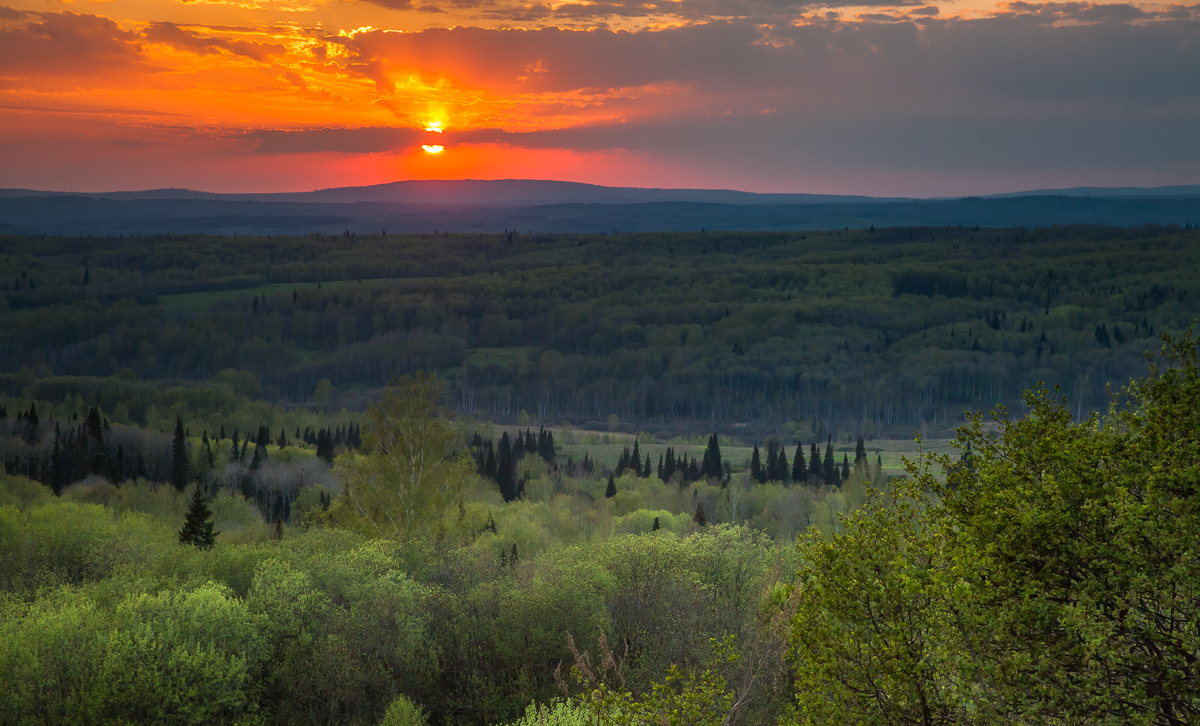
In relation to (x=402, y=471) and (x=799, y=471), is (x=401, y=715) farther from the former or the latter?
(x=799, y=471)

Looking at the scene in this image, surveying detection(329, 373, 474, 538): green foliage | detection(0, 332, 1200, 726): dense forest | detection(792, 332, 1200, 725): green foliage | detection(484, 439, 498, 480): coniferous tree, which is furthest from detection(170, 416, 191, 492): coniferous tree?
detection(792, 332, 1200, 725): green foliage

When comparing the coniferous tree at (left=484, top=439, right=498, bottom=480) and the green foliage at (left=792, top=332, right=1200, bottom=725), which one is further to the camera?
the coniferous tree at (left=484, top=439, right=498, bottom=480)

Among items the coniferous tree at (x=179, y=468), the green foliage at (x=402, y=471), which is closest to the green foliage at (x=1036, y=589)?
the green foliage at (x=402, y=471)

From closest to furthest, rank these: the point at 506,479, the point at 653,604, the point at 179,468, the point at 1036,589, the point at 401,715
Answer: the point at 1036,589 → the point at 401,715 → the point at 653,604 → the point at 179,468 → the point at 506,479

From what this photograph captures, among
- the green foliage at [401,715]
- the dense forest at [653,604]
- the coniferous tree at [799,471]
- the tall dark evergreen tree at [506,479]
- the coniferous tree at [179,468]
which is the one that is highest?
the dense forest at [653,604]

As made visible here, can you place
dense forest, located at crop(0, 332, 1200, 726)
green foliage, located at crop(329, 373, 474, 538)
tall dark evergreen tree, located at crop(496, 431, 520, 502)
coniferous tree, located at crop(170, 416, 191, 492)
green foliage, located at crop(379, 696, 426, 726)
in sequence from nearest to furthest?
dense forest, located at crop(0, 332, 1200, 726) < green foliage, located at crop(379, 696, 426, 726) < green foliage, located at crop(329, 373, 474, 538) < coniferous tree, located at crop(170, 416, 191, 492) < tall dark evergreen tree, located at crop(496, 431, 520, 502)

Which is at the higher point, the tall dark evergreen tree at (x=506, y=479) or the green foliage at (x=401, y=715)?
the green foliage at (x=401, y=715)

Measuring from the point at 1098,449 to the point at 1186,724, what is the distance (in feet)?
14.8

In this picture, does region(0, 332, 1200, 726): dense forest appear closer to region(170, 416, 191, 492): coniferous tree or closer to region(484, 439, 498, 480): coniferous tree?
region(170, 416, 191, 492): coniferous tree

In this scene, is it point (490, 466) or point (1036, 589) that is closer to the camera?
point (1036, 589)

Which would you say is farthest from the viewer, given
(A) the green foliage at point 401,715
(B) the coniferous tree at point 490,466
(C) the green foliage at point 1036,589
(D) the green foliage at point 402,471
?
(B) the coniferous tree at point 490,466

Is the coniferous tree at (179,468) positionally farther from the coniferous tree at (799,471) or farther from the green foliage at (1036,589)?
the green foliage at (1036,589)

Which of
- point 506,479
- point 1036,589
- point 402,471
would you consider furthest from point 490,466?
point 1036,589

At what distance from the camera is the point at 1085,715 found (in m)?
15.3
